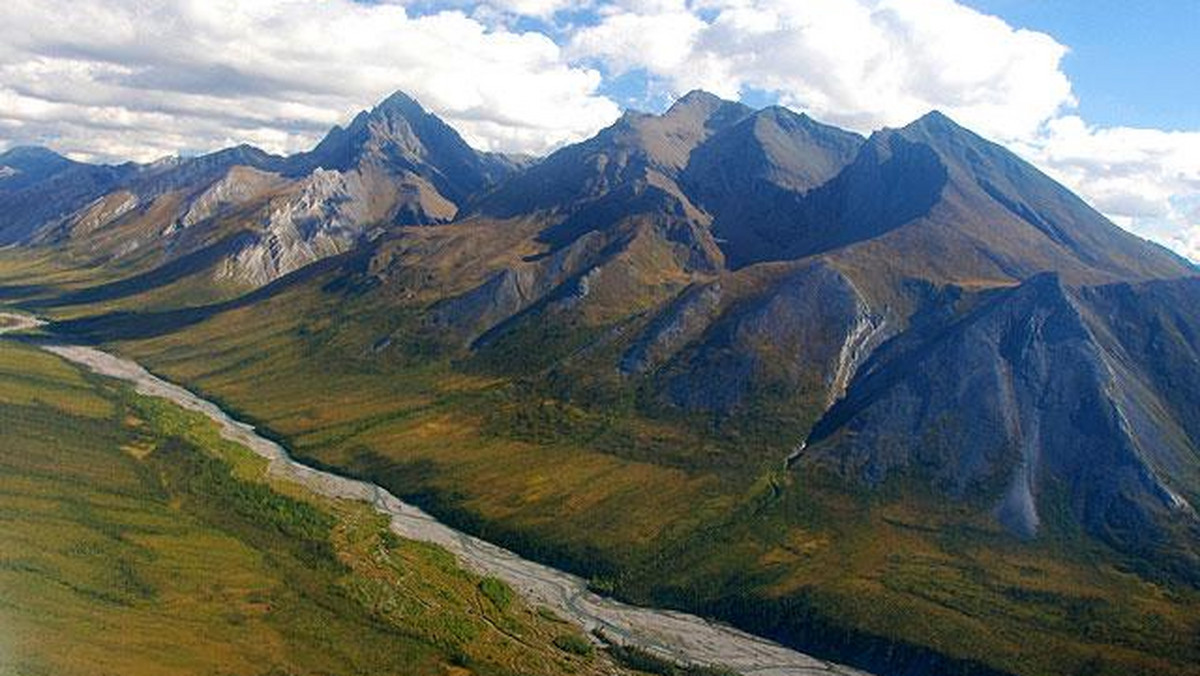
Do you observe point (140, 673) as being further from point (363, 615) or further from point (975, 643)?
point (975, 643)

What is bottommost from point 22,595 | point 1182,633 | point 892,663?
point 22,595

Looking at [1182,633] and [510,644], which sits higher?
[1182,633]

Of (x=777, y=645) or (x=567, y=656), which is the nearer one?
(x=567, y=656)

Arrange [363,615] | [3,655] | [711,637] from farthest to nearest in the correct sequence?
1. [711,637]
2. [363,615]
3. [3,655]

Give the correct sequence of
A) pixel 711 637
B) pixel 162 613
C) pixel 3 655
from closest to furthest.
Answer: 1. pixel 3 655
2. pixel 162 613
3. pixel 711 637

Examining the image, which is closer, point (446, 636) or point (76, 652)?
point (76, 652)

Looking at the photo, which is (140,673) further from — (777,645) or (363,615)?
(777,645)

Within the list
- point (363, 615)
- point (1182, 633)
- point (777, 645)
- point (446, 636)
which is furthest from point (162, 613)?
point (1182, 633)

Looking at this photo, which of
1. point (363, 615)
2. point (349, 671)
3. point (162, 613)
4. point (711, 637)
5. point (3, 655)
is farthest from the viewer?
point (711, 637)

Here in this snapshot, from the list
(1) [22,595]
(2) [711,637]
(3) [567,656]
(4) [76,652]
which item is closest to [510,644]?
(3) [567,656]
